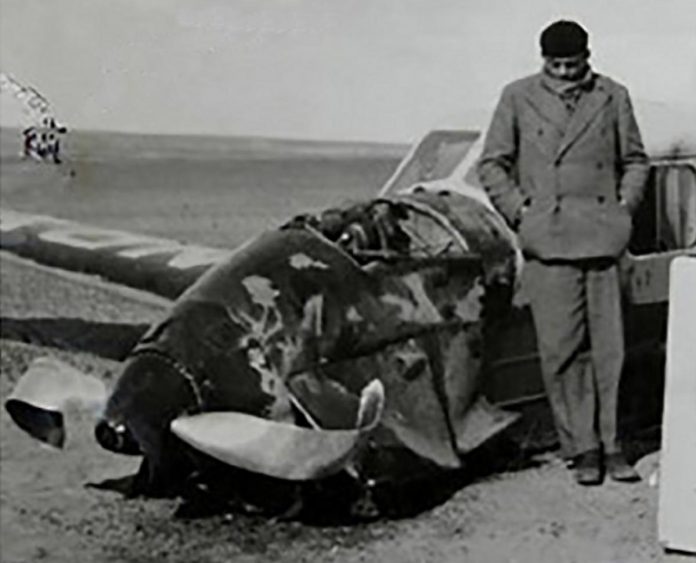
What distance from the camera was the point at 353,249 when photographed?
Answer: 1818mm

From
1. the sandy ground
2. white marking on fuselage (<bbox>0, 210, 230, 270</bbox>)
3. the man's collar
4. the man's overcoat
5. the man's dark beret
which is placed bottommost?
the sandy ground

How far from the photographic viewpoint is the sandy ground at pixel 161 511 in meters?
1.77

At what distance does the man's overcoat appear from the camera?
172cm

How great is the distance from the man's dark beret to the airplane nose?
666 millimetres

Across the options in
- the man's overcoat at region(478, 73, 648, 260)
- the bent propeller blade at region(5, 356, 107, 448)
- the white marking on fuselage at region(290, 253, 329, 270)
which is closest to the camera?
the man's overcoat at region(478, 73, 648, 260)

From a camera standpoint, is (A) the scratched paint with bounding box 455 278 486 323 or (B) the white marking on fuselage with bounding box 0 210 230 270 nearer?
(A) the scratched paint with bounding box 455 278 486 323

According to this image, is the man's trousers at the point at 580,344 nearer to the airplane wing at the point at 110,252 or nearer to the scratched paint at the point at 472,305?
the scratched paint at the point at 472,305

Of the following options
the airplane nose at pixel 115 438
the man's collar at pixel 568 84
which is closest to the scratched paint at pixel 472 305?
the man's collar at pixel 568 84

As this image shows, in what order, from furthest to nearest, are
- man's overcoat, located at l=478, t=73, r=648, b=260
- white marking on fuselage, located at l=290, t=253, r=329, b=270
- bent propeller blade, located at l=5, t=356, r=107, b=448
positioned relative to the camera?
bent propeller blade, located at l=5, t=356, r=107, b=448, white marking on fuselage, located at l=290, t=253, r=329, b=270, man's overcoat, located at l=478, t=73, r=648, b=260

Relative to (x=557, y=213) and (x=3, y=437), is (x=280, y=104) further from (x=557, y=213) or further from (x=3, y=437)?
(x=3, y=437)

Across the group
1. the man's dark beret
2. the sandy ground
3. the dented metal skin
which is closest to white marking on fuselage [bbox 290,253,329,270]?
the dented metal skin

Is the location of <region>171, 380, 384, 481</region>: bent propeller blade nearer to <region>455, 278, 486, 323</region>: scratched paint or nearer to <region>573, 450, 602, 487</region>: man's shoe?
<region>455, 278, 486, 323</region>: scratched paint

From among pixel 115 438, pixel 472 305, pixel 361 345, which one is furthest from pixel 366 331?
pixel 115 438

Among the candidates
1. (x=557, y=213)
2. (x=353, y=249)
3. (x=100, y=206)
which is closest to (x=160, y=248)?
(x=100, y=206)
